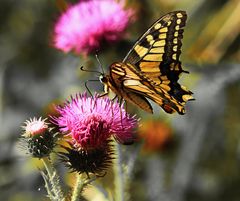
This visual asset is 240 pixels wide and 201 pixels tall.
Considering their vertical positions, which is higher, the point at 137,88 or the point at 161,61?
the point at 161,61

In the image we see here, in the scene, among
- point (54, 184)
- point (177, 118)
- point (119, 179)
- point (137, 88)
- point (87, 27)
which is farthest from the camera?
point (177, 118)

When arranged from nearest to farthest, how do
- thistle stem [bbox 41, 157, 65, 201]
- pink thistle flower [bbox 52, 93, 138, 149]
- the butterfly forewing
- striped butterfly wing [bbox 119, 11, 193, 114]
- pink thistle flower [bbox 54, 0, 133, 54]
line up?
thistle stem [bbox 41, 157, 65, 201], pink thistle flower [bbox 52, 93, 138, 149], the butterfly forewing, striped butterfly wing [bbox 119, 11, 193, 114], pink thistle flower [bbox 54, 0, 133, 54]

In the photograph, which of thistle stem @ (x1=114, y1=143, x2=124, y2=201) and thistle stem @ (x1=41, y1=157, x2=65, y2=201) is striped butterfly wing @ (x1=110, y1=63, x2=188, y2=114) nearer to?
thistle stem @ (x1=114, y1=143, x2=124, y2=201)

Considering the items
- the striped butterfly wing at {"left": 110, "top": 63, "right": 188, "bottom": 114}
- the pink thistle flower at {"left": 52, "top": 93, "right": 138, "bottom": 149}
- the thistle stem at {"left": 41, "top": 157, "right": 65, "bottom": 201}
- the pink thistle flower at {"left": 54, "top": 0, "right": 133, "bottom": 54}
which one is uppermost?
the pink thistle flower at {"left": 54, "top": 0, "right": 133, "bottom": 54}

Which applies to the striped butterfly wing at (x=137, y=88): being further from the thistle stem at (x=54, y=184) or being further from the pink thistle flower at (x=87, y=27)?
the pink thistle flower at (x=87, y=27)

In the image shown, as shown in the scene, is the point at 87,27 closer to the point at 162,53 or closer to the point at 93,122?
the point at 162,53

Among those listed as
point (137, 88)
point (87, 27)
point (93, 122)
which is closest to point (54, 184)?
point (93, 122)

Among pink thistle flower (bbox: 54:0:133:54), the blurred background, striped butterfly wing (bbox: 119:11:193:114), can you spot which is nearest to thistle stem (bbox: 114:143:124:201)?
striped butterfly wing (bbox: 119:11:193:114)

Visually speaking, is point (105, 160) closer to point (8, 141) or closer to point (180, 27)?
point (180, 27)
